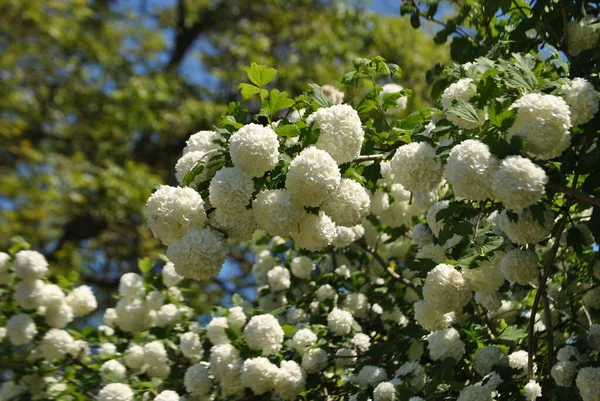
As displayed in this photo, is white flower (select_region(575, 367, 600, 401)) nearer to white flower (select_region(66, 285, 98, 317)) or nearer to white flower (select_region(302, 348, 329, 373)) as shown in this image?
white flower (select_region(302, 348, 329, 373))

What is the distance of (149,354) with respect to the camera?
11.1 feet

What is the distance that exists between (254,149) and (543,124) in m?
0.67

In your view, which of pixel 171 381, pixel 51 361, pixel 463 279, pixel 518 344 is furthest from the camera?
pixel 51 361

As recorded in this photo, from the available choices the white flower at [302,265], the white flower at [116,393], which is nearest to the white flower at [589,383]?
the white flower at [302,265]

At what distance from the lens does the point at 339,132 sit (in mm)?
1866

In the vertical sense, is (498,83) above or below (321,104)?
below

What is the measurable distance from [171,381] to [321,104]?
6.04 feet

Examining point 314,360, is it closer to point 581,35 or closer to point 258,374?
point 258,374

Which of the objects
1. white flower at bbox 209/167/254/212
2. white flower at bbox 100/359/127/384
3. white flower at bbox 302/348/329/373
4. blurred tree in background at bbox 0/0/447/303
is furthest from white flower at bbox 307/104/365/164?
blurred tree in background at bbox 0/0/447/303

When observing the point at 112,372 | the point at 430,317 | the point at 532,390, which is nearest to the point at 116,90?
the point at 112,372

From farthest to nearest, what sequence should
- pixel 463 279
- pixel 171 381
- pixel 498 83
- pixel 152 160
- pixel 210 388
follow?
pixel 152 160 < pixel 171 381 < pixel 210 388 < pixel 463 279 < pixel 498 83

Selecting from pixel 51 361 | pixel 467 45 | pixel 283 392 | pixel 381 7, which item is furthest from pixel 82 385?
pixel 381 7

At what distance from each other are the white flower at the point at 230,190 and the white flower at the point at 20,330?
2090 millimetres

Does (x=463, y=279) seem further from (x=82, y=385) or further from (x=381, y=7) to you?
(x=381, y=7)
